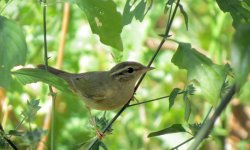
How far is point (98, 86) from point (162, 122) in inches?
58.8

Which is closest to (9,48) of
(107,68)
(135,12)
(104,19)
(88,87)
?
(104,19)

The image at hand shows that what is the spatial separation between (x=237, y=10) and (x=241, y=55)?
0.96m

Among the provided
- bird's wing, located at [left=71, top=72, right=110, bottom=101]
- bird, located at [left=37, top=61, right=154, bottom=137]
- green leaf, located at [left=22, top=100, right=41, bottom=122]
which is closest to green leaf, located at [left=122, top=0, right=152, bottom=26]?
green leaf, located at [left=22, top=100, right=41, bottom=122]

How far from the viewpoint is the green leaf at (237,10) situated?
187cm

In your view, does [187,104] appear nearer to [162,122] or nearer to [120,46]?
[120,46]

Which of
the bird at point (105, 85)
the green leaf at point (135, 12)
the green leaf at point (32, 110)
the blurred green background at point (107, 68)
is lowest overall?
the blurred green background at point (107, 68)

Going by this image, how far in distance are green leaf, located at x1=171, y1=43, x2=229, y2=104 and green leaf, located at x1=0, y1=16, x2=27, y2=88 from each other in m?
0.65

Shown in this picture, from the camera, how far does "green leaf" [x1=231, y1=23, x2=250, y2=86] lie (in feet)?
3.20

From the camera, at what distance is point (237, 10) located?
191 cm

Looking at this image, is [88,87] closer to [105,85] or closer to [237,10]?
[105,85]

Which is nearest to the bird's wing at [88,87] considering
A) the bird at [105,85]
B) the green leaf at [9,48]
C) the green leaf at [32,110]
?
the bird at [105,85]

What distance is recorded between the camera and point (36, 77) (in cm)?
180

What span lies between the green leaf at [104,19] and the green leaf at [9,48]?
0.29 m

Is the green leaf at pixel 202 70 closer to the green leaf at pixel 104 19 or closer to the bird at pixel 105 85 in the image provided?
Answer: the green leaf at pixel 104 19
